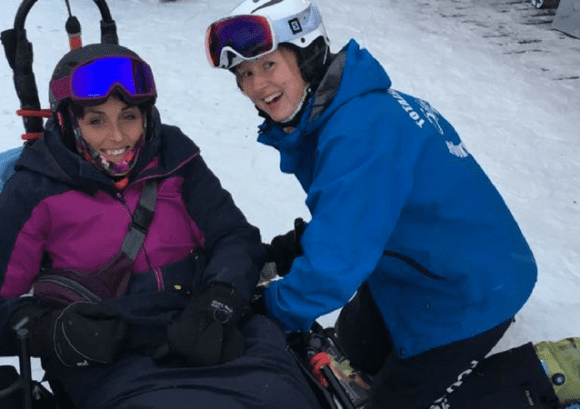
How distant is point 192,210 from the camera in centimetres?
286

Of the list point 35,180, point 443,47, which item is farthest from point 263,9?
point 443,47

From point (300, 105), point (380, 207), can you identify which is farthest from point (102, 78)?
point (380, 207)

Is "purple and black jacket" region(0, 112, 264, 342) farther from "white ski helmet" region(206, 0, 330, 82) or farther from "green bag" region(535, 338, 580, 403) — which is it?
"green bag" region(535, 338, 580, 403)

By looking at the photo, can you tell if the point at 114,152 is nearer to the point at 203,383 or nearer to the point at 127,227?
the point at 127,227

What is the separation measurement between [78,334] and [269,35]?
1.26 metres

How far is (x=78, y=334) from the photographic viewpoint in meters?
2.22

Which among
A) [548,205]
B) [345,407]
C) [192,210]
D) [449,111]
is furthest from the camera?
[449,111]

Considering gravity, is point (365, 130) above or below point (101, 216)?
above

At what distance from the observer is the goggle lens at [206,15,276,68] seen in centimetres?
261

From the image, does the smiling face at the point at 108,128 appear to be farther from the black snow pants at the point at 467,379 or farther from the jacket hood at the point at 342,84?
the black snow pants at the point at 467,379

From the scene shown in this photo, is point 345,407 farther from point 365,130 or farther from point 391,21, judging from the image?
point 391,21

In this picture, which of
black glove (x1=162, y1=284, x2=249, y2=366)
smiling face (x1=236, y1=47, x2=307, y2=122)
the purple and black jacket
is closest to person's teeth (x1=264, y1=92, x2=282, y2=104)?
smiling face (x1=236, y1=47, x2=307, y2=122)

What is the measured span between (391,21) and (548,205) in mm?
4306

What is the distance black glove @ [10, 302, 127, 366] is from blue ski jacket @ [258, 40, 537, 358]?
59 centimetres
